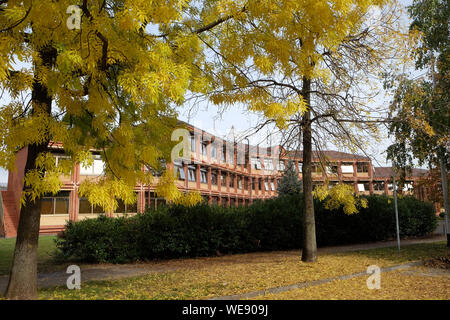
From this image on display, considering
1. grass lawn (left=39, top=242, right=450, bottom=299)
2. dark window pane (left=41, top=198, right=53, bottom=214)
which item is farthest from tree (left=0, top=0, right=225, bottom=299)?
dark window pane (left=41, top=198, right=53, bottom=214)

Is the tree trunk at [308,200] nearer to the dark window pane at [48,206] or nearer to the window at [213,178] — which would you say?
the dark window pane at [48,206]

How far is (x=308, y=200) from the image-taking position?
10.7m

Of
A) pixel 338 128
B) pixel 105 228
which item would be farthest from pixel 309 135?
pixel 105 228

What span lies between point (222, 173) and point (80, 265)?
36.4 m

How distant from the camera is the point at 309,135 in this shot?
35.0 feet

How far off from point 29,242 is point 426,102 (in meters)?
11.9

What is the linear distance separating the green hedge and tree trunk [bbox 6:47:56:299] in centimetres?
532

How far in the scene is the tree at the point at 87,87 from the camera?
15.8ft

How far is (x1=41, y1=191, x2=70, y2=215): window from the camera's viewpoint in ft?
98.1

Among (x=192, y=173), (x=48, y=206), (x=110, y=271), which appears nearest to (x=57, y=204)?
(x=48, y=206)

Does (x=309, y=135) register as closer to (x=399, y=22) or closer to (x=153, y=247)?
(x=399, y=22)

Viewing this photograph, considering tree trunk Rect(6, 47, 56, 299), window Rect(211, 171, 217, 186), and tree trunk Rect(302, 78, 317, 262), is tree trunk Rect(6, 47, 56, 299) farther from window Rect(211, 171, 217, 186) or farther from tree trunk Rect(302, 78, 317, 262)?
window Rect(211, 171, 217, 186)

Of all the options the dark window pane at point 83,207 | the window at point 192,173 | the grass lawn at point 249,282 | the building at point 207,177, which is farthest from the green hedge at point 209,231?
the window at point 192,173

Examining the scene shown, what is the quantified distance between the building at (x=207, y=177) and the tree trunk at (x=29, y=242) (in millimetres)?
809
